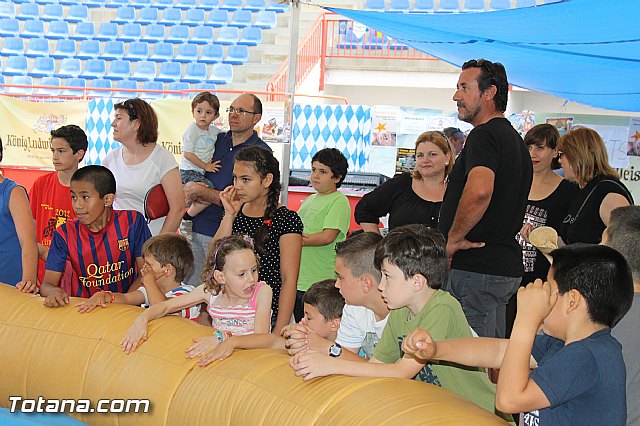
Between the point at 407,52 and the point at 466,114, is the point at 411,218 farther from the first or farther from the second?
the point at 407,52

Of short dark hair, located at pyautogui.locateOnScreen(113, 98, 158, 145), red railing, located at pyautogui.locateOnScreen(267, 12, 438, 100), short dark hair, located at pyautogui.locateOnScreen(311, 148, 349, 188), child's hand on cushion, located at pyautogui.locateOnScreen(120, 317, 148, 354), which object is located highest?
red railing, located at pyautogui.locateOnScreen(267, 12, 438, 100)

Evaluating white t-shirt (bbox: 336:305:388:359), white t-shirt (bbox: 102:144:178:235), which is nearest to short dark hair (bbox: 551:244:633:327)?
white t-shirt (bbox: 336:305:388:359)

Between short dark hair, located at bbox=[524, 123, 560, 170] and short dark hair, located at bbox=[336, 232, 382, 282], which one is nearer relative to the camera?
short dark hair, located at bbox=[336, 232, 382, 282]

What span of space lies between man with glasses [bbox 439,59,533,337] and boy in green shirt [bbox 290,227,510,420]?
959 mm

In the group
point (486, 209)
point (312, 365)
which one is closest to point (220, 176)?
point (486, 209)

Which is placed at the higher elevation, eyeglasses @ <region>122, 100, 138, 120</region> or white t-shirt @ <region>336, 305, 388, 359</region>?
eyeglasses @ <region>122, 100, 138, 120</region>

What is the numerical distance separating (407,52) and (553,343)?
13.3 meters

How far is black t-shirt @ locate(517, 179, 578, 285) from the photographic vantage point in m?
4.23

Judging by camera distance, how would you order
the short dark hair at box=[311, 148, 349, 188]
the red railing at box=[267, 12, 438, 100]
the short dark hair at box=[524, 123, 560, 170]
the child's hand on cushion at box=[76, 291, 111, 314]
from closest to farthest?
1. the child's hand on cushion at box=[76, 291, 111, 314]
2. the short dark hair at box=[524, 123, 560, 170]
3. the short dark hair at box=[311, 148, 349, 188]
4. the red railing at box=[267, 12, 438, 100]

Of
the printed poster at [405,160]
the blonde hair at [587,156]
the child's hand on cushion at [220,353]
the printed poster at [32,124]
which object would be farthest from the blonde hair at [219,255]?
the printed poster at [32,124]

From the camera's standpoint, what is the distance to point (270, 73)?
15820mm

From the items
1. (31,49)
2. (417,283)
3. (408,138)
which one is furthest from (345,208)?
(31,49)

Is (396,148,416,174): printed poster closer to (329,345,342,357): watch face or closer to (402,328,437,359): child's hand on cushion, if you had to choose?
(329,345,342,357): watch face

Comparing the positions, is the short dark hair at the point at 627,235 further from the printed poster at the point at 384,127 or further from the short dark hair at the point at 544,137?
the printed poster at the point at 384,127
